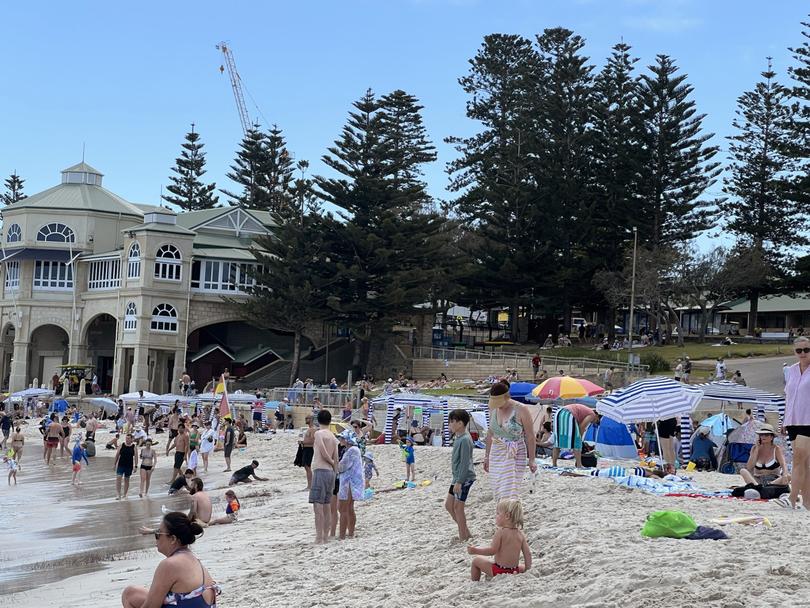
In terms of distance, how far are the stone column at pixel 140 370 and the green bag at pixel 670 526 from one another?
37.4m

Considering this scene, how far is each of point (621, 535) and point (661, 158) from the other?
40360 millimetres

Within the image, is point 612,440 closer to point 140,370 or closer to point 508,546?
point 508,546

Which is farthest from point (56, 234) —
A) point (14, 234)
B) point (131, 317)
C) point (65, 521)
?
point (65, 521)

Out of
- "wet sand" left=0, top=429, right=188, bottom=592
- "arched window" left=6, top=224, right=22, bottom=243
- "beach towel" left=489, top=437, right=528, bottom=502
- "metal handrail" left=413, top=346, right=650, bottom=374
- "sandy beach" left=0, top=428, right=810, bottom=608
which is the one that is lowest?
"wet sand" left=0, top=429, right=188, bottom=592

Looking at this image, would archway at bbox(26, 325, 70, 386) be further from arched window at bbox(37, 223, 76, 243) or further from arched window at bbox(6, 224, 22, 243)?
arched window at bbox(6, 224, 22, 243)

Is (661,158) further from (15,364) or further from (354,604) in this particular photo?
(354,604)

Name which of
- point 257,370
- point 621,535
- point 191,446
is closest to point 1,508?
point 191,446

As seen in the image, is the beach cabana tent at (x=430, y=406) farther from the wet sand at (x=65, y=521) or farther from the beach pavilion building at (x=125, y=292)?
the beach pavilion building at (x=125, y=292)

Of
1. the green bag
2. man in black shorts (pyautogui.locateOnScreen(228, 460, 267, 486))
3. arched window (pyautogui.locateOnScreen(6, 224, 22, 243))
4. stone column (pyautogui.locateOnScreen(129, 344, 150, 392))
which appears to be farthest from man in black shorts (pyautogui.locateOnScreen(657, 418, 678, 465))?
arched window (pyautogui.locateOnScreen(6, 224, 22, 243))

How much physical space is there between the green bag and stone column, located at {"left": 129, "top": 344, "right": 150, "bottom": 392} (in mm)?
37432

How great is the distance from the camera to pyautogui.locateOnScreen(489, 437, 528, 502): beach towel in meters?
8.20

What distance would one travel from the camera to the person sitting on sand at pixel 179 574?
209 inches

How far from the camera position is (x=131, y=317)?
44500 millimetres

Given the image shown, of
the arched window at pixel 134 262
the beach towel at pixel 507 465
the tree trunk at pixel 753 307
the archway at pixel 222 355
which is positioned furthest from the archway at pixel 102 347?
the beach towel at pixel 507 465
